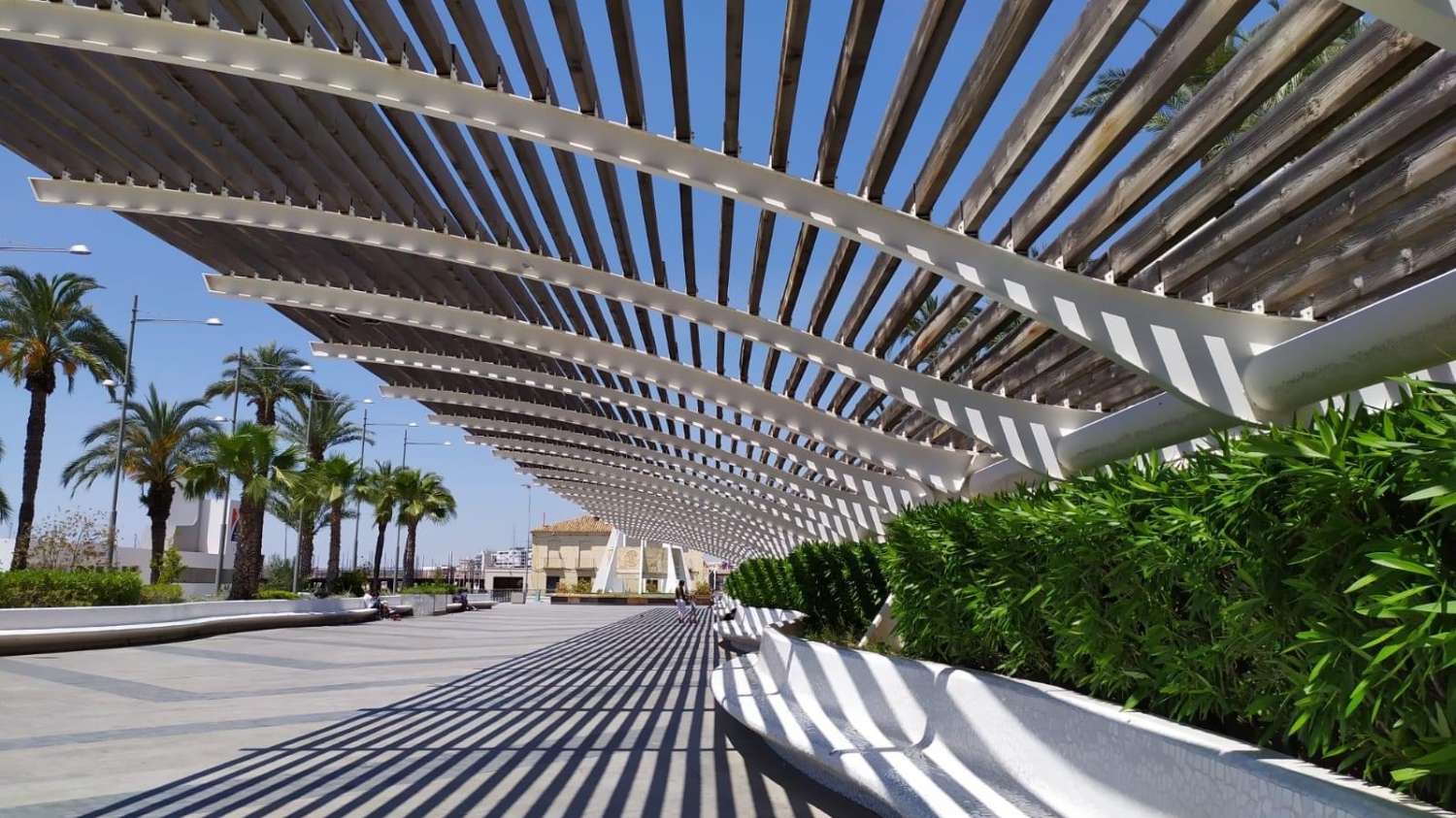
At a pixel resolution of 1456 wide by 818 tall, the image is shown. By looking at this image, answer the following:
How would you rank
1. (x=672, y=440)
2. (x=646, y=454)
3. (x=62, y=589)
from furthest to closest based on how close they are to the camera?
(x=646, y=454)
(x=672, y=440)
(x=62, y=589)

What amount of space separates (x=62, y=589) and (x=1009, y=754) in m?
24.1

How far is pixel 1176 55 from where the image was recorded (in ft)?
20.2

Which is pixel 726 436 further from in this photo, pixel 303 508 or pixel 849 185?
pixel 303 508

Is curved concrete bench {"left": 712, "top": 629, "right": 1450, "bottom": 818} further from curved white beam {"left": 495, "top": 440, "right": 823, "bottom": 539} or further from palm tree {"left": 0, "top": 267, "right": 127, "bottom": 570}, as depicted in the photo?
palm tree {"left": 0, "top": 267, "right": 127, "bottom": 570}

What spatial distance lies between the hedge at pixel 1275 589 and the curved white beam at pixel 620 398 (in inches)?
525

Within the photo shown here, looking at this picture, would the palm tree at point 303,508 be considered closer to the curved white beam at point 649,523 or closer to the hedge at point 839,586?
the curved white beam at point 649,523

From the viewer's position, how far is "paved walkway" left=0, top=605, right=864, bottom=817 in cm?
730

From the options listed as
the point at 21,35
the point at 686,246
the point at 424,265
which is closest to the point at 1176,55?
the point at 686,246

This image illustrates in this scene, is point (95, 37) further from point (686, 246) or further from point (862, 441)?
point (862, 441)

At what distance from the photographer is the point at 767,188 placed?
956cm

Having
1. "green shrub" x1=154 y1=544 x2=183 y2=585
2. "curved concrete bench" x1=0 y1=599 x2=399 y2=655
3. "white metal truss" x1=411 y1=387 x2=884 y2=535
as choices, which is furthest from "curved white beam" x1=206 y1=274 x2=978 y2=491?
"green shrub" x1=154 y1=544 x2=183 y2=585

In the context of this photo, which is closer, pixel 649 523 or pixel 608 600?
pixel 649 523

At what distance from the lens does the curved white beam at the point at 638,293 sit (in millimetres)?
12211

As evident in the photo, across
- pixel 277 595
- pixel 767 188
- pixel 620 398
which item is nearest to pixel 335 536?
pixel 277 595
